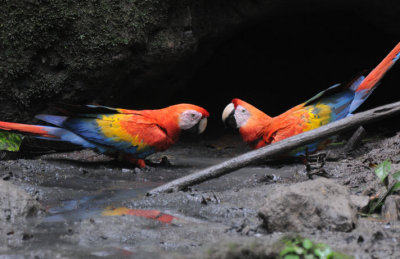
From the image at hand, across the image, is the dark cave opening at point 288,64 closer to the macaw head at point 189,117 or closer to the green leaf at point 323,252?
the macaw head at point 189,117

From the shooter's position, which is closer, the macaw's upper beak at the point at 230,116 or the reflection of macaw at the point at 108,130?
the reflection of macaw at the point at 108,130

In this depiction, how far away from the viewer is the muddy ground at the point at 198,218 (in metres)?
1.96

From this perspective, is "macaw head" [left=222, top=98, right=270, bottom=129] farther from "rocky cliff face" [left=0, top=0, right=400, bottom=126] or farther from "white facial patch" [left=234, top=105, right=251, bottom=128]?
"rocky cliff face" [left=0, top=0, right=400, bottom=126]

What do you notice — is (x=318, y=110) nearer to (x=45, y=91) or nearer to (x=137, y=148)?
(x=137, y=148)

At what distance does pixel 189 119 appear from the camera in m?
4.43

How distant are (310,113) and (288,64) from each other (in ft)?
11.7

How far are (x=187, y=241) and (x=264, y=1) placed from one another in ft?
12.7

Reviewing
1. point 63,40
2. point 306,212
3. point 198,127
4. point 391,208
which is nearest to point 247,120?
point 198,127

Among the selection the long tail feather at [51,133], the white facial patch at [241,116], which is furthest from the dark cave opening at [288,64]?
the long tail feather at [51,133]

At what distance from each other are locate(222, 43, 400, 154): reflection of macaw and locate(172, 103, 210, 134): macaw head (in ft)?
1.30

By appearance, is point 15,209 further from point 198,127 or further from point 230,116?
point 230,116

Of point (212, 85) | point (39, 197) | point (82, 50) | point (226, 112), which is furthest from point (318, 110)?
point (212, 85)

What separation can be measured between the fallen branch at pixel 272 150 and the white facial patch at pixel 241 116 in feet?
4.48

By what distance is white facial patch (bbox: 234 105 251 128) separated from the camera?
4.66 m
